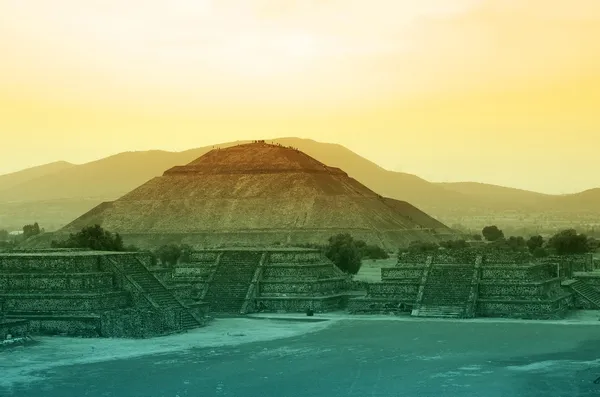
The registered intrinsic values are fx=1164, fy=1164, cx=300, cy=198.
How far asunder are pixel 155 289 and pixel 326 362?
1401cm

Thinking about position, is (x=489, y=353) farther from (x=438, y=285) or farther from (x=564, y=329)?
(x=438, y=285)

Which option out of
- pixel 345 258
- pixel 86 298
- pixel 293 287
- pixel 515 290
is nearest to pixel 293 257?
pixel 293 287

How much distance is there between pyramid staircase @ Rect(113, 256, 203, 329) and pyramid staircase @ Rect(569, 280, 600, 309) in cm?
2292

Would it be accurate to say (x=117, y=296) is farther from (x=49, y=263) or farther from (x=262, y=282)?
(x=262, y=282)

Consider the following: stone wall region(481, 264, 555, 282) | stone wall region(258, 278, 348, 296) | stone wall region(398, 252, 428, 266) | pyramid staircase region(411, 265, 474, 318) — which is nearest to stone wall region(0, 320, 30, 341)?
stone wall region(258, 278, 348, 296)

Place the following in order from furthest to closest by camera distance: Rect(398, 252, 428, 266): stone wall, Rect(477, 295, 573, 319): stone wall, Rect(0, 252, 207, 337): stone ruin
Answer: Rect(398, 252, 428, 266): stone wall < Rect(477, 295, 573, 319): stone wall < Rect(0, 252, 207, 337): stone ruin

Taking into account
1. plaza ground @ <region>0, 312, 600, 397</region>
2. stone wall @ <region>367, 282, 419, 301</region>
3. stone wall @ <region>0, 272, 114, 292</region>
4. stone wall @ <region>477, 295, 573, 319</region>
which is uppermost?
stone wall @ <region>0, 272, 114, 292</region>

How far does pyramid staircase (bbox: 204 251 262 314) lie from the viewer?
64938mm

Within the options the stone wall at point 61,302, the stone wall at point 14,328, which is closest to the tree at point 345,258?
the stone wall at point 61,302

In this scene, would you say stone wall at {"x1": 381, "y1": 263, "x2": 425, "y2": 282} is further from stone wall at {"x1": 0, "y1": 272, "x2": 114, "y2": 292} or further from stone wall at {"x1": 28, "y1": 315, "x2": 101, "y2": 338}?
stone wall at {"x1": 28, "y1": 315, "x2": 101, "y2": 338}

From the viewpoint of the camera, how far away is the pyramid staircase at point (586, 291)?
219ft

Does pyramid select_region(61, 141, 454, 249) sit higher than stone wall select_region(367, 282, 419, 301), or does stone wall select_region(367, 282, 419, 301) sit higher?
pyramid select_region(61, 141, 454, 249)

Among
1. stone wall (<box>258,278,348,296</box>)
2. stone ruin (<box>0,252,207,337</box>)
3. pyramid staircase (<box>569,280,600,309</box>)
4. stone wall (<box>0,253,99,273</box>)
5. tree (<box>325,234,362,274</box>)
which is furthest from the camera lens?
tree (<box>325,234,362,274</box>)

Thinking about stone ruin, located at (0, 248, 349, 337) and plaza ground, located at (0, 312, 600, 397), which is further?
stone ruin, located at (0, 248, 349, 337)
